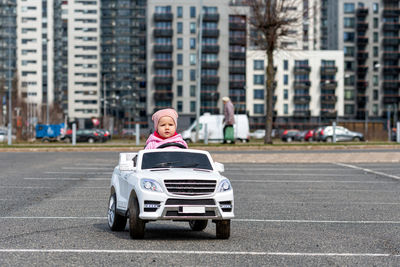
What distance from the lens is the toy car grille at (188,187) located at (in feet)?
25.5

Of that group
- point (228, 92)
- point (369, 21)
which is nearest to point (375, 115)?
point (369, 21)

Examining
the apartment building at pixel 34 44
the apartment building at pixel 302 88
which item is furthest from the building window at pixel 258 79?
the apartment building at pixel 34 44

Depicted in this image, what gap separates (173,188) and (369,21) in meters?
128

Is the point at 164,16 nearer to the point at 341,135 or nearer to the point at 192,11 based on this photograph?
the point at 192,11

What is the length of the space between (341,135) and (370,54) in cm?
7177

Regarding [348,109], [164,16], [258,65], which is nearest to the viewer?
[164,16]

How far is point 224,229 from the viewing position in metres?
8.07

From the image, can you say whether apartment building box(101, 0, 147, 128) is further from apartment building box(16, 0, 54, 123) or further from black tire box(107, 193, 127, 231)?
black tire box(107, 193, 127, 231)

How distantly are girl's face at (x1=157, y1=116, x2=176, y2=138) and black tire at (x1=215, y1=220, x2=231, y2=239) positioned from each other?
1.71m

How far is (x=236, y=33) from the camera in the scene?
119 meters

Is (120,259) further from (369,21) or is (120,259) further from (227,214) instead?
(369,21)

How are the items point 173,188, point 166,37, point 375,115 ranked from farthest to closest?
point 375,115
point 166,37
point 173,188

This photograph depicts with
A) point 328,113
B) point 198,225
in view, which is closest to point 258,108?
point 328,113

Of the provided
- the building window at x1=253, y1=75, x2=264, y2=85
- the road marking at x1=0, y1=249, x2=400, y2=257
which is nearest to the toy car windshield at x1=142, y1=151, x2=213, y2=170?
the road marking at x1=0, y1=249, x2=400, y2=257
